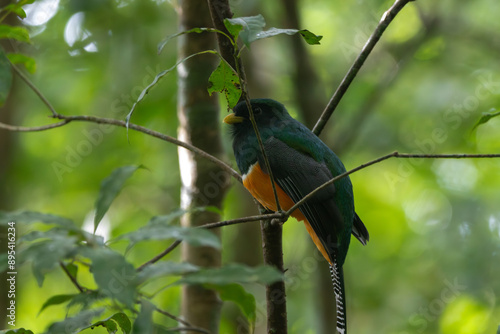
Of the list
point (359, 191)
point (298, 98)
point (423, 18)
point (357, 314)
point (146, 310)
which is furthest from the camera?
point (357, 314)

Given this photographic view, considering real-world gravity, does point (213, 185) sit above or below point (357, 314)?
above

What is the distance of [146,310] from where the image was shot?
4.20 feet

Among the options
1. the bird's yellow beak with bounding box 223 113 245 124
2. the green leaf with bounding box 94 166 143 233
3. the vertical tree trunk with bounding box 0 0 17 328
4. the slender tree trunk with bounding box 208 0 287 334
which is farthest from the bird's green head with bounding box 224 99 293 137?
the green leaf with bounding box 94 166 143 233

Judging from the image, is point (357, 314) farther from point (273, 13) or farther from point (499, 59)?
point (273, 13)

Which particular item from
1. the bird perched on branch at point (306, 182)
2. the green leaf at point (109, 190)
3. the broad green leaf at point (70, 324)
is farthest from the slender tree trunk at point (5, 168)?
the broad green leaf at point (70, 324)

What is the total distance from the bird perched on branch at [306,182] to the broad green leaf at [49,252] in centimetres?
217

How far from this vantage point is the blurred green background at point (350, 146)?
5520mm

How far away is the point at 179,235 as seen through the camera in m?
1.25

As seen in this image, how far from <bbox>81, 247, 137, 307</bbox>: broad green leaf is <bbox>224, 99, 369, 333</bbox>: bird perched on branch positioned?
218 centimetres

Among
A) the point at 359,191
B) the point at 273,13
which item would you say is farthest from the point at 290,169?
the point at 273,13

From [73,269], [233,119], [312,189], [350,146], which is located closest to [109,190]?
[73,269]

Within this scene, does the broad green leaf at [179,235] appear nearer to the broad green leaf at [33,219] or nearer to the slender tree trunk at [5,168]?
the broad green leaf at [33,219]

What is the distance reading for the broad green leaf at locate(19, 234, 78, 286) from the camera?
45.5 inches

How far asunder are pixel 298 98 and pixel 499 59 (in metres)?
2.92
